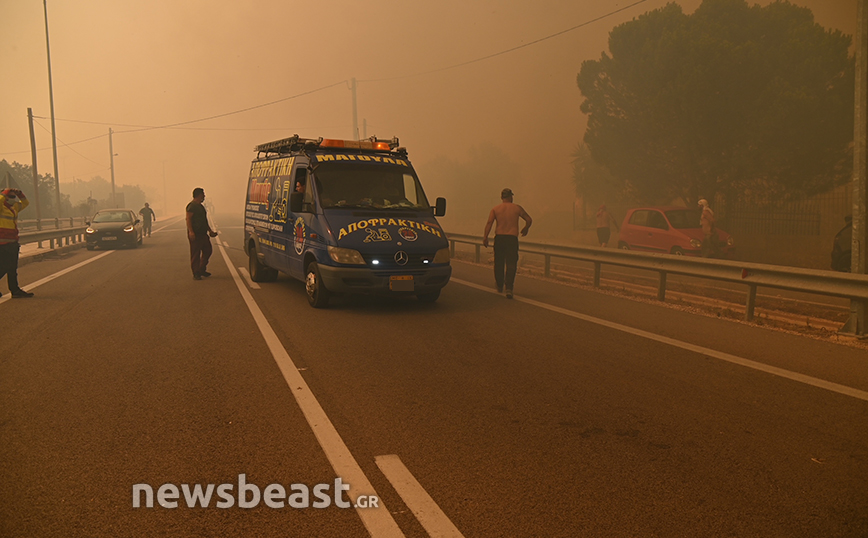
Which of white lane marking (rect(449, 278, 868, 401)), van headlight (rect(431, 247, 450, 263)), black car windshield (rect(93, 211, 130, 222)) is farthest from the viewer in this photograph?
black car windshield (rect(93, 211, 130, 222))

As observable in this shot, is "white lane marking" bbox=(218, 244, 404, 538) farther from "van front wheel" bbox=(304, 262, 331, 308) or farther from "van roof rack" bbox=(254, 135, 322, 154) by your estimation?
"van roof rack" bbox=(254, 135, 322, 154)

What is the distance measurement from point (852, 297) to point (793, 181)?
20.7 meters

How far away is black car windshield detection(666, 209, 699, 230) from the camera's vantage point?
1859 centimetres

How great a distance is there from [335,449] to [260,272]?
9.13 m

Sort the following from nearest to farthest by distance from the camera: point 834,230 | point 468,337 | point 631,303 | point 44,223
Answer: point 468,337 < point 631,303 < point 834,230 < point 44,223

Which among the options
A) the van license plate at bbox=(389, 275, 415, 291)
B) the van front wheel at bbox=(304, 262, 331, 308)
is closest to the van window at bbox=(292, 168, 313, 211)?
the van front wheel at bbox=(304, 262, 331, 308)

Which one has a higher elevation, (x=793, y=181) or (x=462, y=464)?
(x=793, y=181)

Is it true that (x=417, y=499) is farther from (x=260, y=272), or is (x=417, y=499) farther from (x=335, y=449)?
(x=260, y=272)

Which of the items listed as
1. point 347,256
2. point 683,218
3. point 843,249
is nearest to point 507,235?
point 347,256

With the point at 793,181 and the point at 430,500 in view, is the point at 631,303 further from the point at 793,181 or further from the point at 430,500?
the point at 793,181

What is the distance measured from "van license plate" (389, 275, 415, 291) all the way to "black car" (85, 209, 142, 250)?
1855 centimetres

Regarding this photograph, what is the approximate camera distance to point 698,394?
541cm

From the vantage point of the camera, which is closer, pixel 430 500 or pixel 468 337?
pixel 430 500

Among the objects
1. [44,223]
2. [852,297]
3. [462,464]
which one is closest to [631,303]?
[852,297]
